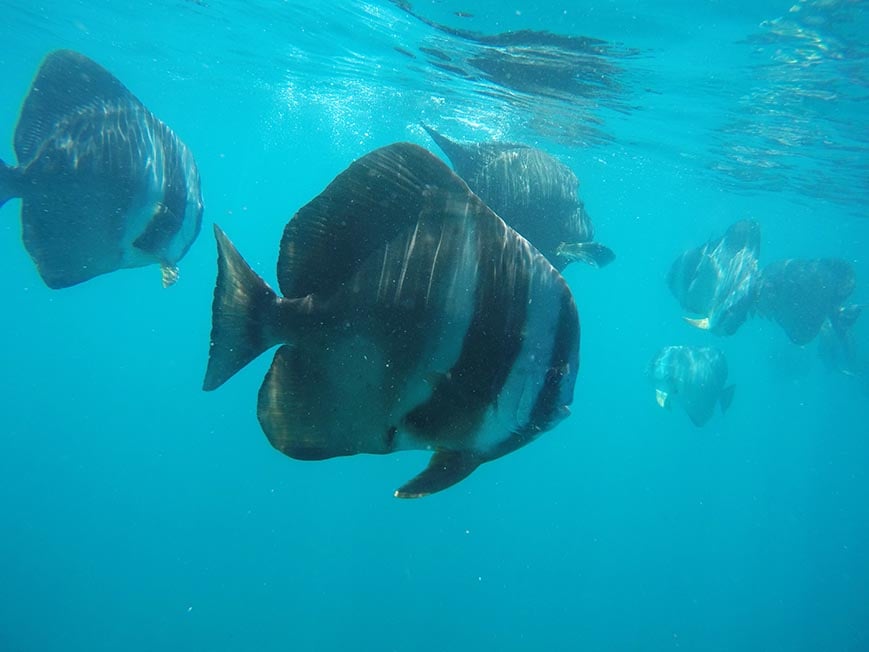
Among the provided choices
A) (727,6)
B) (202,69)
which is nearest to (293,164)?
(202,69)

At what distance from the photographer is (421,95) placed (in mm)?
21516

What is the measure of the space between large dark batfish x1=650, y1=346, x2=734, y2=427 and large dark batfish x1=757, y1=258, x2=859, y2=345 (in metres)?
1.64

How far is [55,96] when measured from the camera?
3818 millimetres

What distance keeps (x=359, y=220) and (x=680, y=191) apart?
31.9 m

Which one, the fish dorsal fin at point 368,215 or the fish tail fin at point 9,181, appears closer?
the fish dorsal fin at point 368,215

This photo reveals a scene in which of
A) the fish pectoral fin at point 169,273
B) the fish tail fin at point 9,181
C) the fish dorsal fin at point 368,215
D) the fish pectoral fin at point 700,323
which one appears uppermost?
the fish dorsal fin at point 368,215

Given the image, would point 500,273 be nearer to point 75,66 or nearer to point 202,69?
point 75,66

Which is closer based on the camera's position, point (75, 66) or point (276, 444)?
point (276, 444)

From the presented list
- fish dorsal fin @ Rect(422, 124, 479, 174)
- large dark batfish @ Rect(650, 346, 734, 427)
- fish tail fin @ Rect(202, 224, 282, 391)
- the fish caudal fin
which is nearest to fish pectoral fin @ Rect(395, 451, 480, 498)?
fish tail fin @ Rect(202, 224, 282, 391)

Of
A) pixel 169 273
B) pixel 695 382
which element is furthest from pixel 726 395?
pixel 169 273

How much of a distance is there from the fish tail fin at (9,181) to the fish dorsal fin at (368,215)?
2.68 metres

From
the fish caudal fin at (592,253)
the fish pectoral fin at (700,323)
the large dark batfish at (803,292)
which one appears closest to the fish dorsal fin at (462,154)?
the fish caudal fin at (592,253)

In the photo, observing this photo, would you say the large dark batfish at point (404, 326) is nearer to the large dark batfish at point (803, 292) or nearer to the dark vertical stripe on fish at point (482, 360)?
the dark vertical stripe on fish at point (482, 360)

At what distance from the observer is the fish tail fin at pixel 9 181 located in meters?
3.49
